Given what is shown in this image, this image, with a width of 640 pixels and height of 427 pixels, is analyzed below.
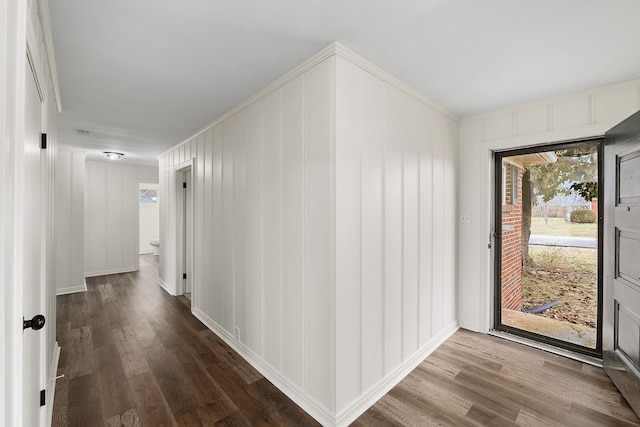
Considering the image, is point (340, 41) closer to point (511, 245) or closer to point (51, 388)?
point (511, 245)

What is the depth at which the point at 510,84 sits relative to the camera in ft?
8.03

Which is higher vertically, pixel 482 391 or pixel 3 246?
pixel 3 246

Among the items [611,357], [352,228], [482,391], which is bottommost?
[482,391]

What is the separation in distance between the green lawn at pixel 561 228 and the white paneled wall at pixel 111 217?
7.30 metres

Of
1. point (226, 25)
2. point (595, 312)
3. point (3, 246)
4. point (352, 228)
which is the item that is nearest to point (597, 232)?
point (595, 312)

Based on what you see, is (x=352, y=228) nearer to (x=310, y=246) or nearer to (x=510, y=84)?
(x=310, y=246)

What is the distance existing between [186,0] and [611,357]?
383 cm

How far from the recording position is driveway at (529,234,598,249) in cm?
273

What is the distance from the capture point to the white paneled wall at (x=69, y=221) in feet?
15.8

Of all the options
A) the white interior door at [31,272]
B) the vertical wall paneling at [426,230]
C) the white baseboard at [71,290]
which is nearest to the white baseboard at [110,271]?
the white baseboard at [71,290]

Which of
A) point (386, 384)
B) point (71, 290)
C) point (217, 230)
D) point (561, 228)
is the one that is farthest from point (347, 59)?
point (71, 290)

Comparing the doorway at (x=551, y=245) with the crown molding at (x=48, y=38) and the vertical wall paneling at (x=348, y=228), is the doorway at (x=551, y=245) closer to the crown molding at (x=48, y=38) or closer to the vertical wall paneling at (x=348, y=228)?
the vertical wall paneling at (x=348, y=228)

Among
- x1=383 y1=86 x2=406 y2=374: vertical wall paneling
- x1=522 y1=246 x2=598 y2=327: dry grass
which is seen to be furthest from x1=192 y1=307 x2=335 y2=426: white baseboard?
x1=522 y1=246 x2=598 y2=327: dry grass

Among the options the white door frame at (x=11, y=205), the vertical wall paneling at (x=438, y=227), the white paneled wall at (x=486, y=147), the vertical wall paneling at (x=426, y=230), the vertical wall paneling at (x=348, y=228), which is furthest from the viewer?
the vertical wall paneling at (x=438, y=227)
